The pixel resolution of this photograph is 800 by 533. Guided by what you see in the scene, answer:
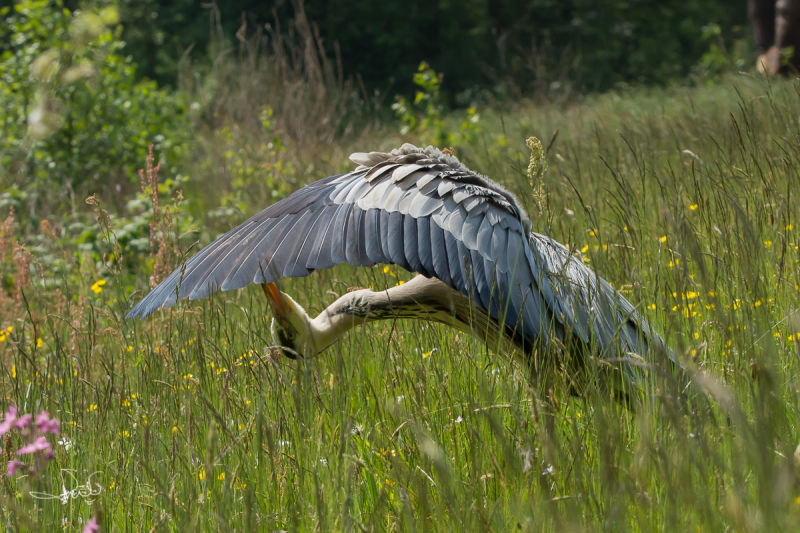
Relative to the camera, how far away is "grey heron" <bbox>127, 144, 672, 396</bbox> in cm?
204

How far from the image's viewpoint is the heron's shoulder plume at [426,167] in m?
2.29

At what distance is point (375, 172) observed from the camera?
2400mm

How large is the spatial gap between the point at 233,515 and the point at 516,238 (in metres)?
1.20

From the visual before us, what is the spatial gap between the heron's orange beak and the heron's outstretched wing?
0.16 meters

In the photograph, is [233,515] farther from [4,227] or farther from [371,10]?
[371,10]

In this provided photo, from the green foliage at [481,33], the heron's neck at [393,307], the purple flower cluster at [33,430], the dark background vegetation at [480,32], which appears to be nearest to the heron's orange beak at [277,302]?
the heron's neck at [393,307]

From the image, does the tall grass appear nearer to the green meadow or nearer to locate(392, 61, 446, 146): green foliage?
the green meadow

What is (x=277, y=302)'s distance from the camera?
2279 millimetres

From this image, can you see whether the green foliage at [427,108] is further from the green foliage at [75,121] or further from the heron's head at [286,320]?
the heron's head at [286,320]

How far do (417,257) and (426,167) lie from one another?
1.33 ft

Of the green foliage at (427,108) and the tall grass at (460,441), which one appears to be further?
the green foliage at (427,108)

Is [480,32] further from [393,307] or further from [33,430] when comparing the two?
[33,430]

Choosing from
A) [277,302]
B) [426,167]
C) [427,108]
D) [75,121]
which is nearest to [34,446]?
[277,302]

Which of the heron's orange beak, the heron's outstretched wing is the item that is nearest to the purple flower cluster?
the heron's outstretched wing
